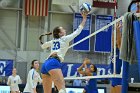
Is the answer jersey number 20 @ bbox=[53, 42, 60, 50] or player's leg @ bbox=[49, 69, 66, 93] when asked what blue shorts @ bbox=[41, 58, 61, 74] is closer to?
player's leg @ bbox=[49, 69, 66, 93]

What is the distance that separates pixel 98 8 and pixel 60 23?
1859mm

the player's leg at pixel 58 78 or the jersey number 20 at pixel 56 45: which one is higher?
the jersey number 20 at pixel 56 45

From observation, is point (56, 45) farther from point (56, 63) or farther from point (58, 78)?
point (58, 78)

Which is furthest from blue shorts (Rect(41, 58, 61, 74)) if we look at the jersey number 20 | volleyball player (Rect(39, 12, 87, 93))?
the jersey number 20

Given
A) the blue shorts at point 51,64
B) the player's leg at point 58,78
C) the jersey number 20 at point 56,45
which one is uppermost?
the jersey number 20 at point 56,45

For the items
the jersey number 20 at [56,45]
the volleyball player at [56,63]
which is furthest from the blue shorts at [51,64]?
the jersey number 20 at [56,45]

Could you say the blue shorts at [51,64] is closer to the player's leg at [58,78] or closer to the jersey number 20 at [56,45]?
the player's leg at [58,78]

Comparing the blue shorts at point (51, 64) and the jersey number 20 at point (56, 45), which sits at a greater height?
the jersey number 20 at point (56, 45)

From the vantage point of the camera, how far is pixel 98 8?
15.0 m

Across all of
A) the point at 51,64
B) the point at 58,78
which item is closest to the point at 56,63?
the point at 51,64

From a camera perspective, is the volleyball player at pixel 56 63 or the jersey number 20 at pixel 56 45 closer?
the volleyball player at pixel 56 63

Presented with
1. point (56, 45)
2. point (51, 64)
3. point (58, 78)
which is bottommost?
point (58, 78)

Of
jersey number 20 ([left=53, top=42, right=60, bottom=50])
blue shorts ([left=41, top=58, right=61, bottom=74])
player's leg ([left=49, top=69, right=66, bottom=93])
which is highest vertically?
jersey number 20 ([left=53, top=42, right=60, bottom=50])

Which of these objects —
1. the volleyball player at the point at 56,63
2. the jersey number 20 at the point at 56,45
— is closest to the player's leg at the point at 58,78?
the volleyball player at the point at 56,63
